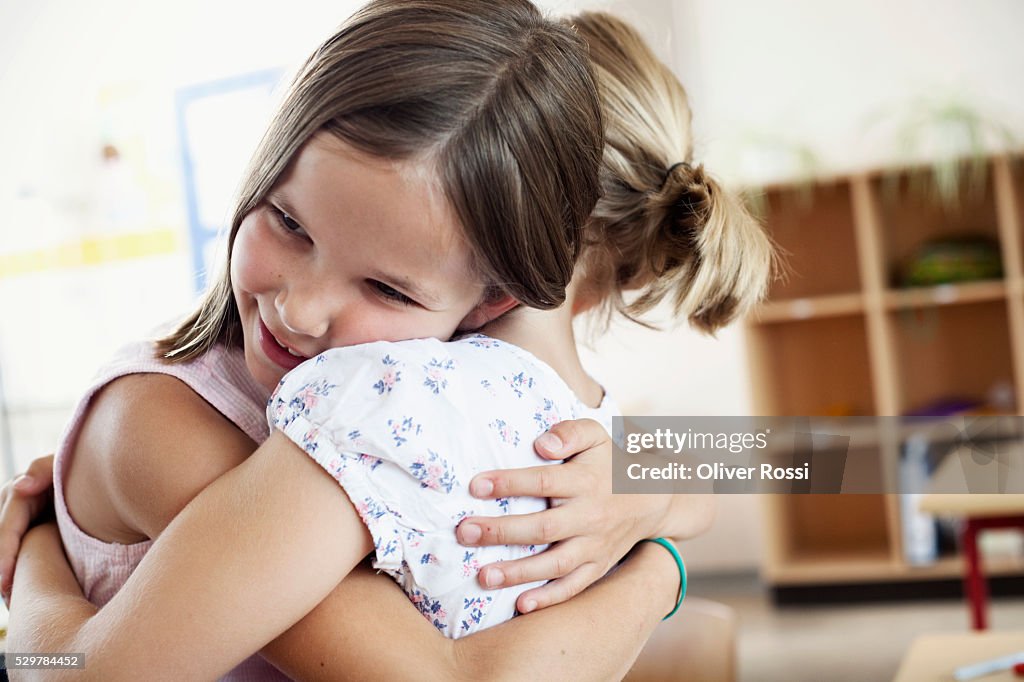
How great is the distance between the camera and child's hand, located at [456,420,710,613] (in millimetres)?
787

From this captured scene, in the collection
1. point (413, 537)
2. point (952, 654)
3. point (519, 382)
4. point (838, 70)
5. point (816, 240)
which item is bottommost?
point (952, 654)

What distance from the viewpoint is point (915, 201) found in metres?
4.48

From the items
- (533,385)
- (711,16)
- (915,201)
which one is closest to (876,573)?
(915,201)

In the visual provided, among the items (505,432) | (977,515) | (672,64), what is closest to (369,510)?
(505,432)

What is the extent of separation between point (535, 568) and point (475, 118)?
0.36 m

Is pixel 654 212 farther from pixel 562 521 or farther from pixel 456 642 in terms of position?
pixel 456 642

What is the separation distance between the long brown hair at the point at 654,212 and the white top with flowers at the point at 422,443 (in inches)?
12.1

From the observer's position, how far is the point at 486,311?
36.7 inches

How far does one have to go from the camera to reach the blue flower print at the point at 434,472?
73 centimetres

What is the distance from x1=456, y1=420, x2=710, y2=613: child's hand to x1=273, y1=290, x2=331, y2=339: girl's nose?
0.17 meters

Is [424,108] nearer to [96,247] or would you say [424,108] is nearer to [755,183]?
[755,183]

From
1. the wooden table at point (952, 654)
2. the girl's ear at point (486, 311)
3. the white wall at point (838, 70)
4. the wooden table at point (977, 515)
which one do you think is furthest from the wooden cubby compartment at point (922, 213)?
the girl's ear at point (486, 311)

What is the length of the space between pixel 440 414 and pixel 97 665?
0.28 meters

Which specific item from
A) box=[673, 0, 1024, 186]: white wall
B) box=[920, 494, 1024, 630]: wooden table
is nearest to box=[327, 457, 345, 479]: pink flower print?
box=[920, 494, 1024, 630]: wooden table
